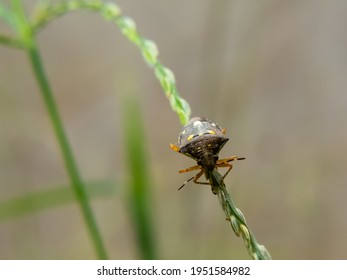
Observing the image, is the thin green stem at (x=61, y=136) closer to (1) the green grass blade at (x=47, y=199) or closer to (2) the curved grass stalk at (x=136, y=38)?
(2) the curved grass stalk at (x=136, y=38)

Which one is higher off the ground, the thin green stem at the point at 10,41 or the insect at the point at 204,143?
the thin green stem at the point at 10,41

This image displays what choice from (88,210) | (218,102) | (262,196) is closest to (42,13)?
(88,210)

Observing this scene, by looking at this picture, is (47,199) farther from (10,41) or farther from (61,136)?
(10,41)

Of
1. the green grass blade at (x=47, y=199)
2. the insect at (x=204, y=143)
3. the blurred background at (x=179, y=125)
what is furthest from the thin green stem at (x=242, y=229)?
the blurred background at (x=179, y=125)

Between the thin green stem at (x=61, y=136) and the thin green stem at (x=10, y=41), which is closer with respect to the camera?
the thin green stem at (x=10, y=41)

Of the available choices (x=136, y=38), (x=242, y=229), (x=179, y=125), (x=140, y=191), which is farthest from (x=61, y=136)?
(x=179, y=125)

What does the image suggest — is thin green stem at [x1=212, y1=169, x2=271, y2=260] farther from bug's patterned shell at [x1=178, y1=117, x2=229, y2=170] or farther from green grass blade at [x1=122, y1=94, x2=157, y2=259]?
green grass blade at [x1=122, y1=94, x2=157, y2=259]

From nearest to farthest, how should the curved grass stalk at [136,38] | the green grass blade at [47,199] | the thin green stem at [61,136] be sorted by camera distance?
1. the curved grass stalk at [136,38]
2. the thin green stem at [61,136]
3. the green grass blade at [47,199]

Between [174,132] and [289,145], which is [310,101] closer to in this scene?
[289,145]
